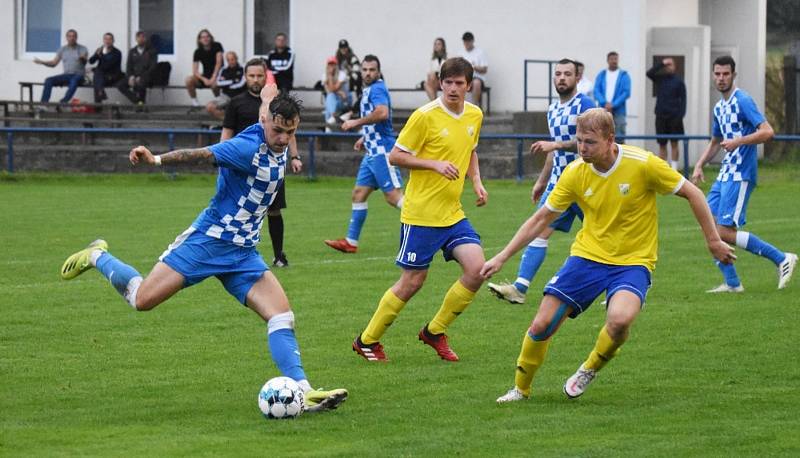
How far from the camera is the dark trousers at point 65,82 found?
29016 mm

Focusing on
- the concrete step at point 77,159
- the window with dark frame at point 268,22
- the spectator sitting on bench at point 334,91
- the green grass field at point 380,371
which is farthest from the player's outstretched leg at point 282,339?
the window with dark frame at point 268,22

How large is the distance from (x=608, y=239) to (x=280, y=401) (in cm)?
193

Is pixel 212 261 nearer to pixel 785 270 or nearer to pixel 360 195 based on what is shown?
pixel 785 270

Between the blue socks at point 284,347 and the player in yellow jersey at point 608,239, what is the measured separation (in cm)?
111

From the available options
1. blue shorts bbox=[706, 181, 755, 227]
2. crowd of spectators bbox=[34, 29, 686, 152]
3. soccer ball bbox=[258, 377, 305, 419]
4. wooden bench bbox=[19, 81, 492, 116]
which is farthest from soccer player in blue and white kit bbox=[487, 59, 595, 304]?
wooden bench bbox=[19, 81, 492, 116]

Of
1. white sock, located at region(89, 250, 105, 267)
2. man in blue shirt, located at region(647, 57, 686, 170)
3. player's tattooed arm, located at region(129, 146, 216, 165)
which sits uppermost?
man in blue shirt, located at region(647, 57, 686, 170)

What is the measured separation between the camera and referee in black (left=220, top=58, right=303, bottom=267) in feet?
40.8

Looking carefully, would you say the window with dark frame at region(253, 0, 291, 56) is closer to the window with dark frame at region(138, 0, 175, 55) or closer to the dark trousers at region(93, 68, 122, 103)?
the window with dark frame at region(138, 0, 175, 55)

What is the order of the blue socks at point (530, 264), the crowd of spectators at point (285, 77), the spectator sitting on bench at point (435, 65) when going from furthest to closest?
the spectator sitting on bench at point (435, 65) → the crowd of spectators at point (285, 77) → the blue socks at point (530, 264)

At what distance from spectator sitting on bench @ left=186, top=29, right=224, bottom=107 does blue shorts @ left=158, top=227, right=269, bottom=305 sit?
20.6m

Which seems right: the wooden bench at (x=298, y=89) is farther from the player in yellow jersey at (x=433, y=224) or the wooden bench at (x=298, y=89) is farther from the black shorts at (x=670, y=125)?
the player in yellow jersey at (x=433, y=224)

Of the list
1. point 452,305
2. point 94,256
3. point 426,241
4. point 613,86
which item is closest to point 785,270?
point 452,305

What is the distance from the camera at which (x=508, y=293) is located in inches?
456

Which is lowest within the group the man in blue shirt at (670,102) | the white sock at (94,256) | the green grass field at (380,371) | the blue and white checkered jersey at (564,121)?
the green grass field at (380,371)
